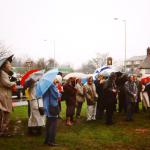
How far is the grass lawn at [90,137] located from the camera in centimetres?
1022

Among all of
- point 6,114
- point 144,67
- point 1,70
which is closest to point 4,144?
point 6,114

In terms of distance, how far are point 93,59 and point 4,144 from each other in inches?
4442

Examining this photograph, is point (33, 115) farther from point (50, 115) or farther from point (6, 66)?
point (6, 66)

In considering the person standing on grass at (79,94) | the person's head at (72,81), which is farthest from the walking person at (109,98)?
the person standing on grass at (79,94)

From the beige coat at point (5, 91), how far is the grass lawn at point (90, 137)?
971 millimetres

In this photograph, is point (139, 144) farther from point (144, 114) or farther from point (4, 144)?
point (144, 114)

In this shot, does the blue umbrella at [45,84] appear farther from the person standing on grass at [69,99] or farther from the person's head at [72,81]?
the person's head at [72,81]

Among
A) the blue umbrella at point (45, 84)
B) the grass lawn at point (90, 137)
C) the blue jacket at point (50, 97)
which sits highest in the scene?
the blue umbrella at point (45, 84)

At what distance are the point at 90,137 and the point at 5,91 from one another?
118 inches

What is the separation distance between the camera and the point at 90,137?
1167 cm

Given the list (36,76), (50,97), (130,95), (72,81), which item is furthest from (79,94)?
(50,97)

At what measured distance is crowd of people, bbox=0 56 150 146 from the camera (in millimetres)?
10445

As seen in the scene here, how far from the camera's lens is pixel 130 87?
620 inches

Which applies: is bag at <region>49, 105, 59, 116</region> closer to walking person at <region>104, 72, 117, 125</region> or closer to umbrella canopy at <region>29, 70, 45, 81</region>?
umbrella canopy at <region>29, 70, 45, 81</region>
